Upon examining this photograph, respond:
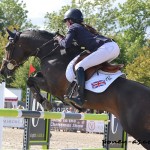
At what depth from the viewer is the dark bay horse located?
26.4ft

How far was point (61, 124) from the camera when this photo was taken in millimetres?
25250

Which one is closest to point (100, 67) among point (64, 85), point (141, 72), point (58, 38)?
point (64, 85)

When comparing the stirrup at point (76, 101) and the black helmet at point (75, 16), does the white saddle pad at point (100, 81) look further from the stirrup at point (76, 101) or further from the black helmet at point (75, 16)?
the black helmet at point (75, 16)

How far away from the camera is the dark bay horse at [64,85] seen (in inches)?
317

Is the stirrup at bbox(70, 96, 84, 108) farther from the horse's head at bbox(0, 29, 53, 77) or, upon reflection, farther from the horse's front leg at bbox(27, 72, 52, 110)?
the horse's head at bbox(0, 29, 53, 77)

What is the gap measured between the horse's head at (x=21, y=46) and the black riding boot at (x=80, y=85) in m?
1.18

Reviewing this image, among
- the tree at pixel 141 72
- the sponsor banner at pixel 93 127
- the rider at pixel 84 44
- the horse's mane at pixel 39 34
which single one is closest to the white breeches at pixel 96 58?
the rider at pixel 84 44

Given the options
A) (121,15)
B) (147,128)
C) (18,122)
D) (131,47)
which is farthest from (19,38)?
(121,15)

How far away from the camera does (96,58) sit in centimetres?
829

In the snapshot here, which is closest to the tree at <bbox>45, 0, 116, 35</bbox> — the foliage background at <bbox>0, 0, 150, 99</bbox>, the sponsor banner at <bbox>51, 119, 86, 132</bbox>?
the foliage background at <bbox>0, 0, 150, 99</bbox>

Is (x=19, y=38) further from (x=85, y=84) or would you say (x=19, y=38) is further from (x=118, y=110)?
(x=118, y=110)

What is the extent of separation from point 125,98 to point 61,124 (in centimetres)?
1736

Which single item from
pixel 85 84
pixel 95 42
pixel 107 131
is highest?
pixel 95 42

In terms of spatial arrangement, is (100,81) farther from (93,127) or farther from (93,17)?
(93,17)
